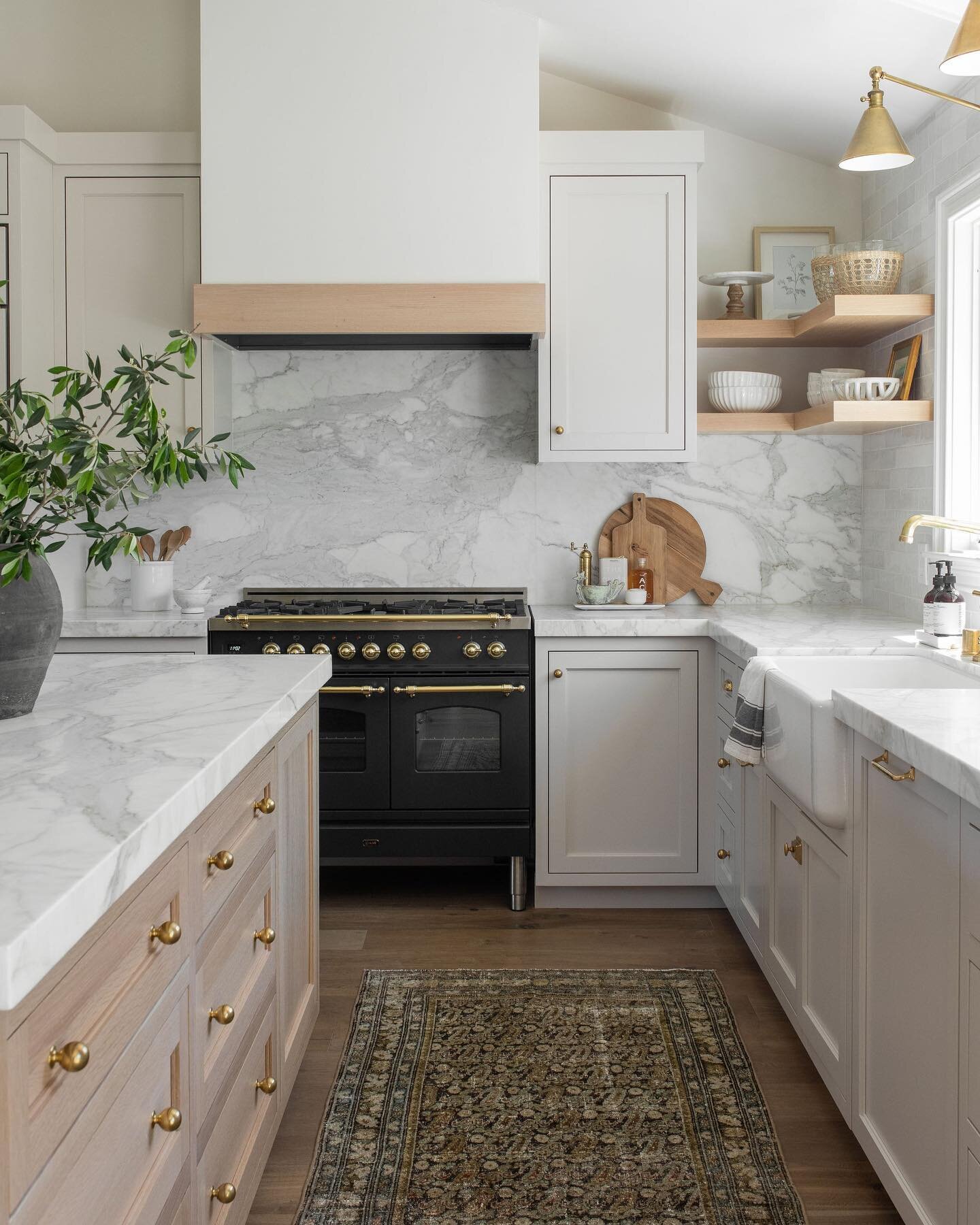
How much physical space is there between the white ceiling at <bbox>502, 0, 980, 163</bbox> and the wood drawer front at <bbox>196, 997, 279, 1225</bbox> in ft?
8.99

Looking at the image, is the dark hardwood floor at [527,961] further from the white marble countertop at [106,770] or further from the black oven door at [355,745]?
the white marble countertop at [106,770]

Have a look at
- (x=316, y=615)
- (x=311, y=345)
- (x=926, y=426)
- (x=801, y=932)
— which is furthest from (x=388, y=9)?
(x=801, y=932)

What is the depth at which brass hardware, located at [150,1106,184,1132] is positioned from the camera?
1.22 metres

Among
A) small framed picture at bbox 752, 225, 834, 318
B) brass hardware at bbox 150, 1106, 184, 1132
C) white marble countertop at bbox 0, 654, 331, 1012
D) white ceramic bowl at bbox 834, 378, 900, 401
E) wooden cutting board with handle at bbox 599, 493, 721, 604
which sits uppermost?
small framed picture at bbox 752, 225, 834, 318

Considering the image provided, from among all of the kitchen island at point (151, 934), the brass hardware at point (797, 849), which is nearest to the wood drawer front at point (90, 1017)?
the kitchen island at point (151, 934)

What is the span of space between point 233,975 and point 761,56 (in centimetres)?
290

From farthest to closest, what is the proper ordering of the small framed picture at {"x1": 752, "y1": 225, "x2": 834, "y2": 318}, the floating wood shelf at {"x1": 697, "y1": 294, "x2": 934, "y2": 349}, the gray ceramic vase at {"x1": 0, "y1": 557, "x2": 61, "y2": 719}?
1. the small framed picture at {"x1": 752, "y1": 225, "x2": 834, "y2": 318}
2. the floating wood shelf at {"x1": 697, "y1": 294, "x2": 934, "y2": 349}
3. the gray ceramic vase at {"x1": 0, "y1": 557, "x2": 61, "y2": 719}

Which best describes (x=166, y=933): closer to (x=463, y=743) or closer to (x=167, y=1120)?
(x=167, y=1120)

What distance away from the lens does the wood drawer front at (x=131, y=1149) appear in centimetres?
93

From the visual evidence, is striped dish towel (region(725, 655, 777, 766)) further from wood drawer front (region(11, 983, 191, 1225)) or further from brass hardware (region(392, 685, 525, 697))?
wood drawer front (region(11, 983, 191, 1225))

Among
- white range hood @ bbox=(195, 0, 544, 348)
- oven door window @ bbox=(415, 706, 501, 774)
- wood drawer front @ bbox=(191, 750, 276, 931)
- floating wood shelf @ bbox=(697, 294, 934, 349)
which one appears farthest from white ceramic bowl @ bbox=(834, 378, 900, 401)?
wood drawer front @ bbox=(191, 750, 276, 931)

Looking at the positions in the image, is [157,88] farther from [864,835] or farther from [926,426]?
[864,835]

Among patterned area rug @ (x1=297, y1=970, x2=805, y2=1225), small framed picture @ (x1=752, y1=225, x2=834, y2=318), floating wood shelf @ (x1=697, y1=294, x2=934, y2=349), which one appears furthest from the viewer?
small framed picture @ (x1=752, y1=225, x2=834, y2=318)

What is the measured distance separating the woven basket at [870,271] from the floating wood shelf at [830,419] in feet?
1.09
